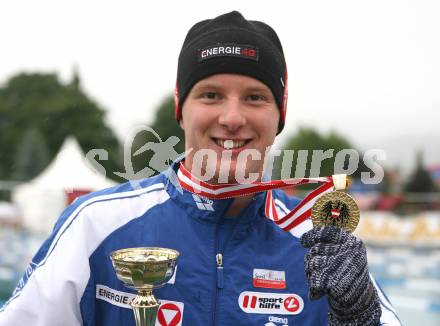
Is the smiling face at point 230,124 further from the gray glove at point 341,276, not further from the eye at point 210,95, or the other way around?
the gray glove at point 341,276

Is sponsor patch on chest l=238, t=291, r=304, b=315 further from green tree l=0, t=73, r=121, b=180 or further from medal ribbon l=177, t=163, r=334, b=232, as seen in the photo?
green tree l=0, t=73, r=121, b=180

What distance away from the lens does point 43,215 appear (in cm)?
1101

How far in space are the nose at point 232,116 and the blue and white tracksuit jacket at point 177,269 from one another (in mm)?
251

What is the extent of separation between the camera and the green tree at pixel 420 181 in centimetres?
3944

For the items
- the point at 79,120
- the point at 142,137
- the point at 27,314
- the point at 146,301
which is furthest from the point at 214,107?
the point at 79,120

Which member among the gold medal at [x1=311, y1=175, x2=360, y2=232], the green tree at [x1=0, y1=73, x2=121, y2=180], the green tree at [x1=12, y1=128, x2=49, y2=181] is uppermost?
the green tree at [x1=0, y1=73, x2=121, y2=180]

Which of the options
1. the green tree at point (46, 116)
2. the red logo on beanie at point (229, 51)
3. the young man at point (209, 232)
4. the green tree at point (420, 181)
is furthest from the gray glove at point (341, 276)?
the green tree at point (420, 181)

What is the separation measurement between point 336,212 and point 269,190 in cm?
29

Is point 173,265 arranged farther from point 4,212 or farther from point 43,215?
point 4,212

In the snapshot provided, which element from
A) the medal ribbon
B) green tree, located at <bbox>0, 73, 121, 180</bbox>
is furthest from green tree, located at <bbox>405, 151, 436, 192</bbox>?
the medal ribbon

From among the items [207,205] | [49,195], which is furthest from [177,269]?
[49,195]

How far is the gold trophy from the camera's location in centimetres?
149

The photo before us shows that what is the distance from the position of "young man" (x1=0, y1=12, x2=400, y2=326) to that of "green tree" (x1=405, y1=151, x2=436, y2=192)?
128 feet

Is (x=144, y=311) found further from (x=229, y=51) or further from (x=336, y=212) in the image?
(x=229, y=51)
